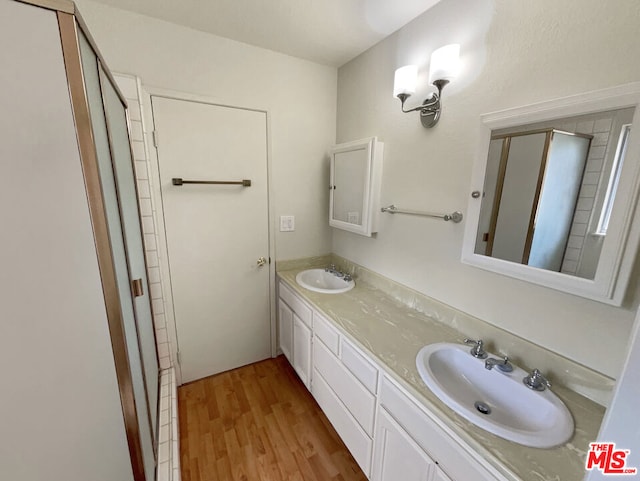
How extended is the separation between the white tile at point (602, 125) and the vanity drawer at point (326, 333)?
1.33 meters

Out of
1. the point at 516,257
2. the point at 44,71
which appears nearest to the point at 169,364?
the point at 44,71

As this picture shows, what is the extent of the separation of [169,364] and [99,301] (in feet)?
4.82

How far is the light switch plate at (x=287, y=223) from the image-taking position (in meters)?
2.11

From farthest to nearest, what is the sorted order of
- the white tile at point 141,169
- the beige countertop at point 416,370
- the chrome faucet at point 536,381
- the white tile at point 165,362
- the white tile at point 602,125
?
the white tile at point 165,362
the white tile at point 141,169
the chrome faucet at point 536,381
the white tile at point 602,125
the beige countertop at point 416,370

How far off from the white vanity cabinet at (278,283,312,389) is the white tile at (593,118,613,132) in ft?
5.02

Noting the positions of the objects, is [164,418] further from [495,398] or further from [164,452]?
[495,398]

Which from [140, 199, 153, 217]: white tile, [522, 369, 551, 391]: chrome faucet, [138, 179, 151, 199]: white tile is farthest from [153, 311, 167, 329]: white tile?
[522, 369, 551, 391]: chrome faucet

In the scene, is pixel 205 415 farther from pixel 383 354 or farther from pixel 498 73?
pixel 498 73

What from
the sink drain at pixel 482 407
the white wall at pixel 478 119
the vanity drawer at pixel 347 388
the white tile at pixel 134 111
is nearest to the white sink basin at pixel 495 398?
the sink drain at pixel 482 407

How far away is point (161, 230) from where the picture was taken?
1.72 meters

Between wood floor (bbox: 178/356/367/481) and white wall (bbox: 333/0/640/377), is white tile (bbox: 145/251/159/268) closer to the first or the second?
wood floor (bbox: 178/356/367/481)

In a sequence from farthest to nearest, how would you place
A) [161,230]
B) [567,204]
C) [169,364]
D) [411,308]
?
1. [169,364]
2. [161,230]
3. [411,308]
4. [567,204]

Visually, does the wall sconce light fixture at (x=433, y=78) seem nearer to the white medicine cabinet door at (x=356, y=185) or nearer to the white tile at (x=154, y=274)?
the white medicine cabinet door at (x=356, y=185)

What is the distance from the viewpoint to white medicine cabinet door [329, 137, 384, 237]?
1.73 meters
